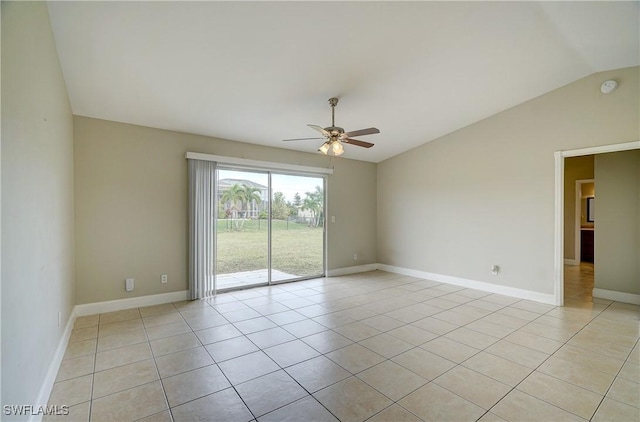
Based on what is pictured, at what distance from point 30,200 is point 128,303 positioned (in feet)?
9.06

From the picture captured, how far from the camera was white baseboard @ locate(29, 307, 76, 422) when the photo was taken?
200 cm

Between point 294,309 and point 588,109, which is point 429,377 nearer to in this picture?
point 294,309

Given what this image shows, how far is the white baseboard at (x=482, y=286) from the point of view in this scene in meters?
4.48

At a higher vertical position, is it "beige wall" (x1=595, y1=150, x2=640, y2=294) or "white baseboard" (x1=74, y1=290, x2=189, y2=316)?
"beige wall" (x1=595, y1=150, x2=640, y2=294)

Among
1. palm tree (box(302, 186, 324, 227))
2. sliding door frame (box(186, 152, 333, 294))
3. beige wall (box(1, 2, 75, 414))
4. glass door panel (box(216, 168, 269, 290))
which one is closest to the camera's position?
beige wall (box(1, 2, 75, 414))

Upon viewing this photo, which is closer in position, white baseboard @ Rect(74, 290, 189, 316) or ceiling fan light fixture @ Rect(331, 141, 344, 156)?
ceiling fan light fixture @ Rect(331, 141, 344, 156)

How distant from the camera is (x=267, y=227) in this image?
216 inches

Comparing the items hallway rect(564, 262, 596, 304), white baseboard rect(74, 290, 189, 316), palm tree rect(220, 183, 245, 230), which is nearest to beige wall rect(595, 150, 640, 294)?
hallway rect(564, 262, 596, 304)

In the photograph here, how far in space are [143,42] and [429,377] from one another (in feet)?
12.7

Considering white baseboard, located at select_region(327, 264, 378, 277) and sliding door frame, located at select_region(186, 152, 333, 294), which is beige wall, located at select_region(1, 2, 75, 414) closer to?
sliding door frame, located at select_region(186, 152, 333, 294)

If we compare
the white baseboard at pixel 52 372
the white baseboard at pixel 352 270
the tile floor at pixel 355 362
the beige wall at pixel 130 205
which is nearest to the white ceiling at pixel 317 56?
the beige wall at pixel 130 205

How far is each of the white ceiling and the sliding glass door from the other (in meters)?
1.11

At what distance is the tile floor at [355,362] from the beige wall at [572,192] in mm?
3764

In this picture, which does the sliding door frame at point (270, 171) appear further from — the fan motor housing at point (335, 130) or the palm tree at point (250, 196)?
the fan motor housing at point (335, 130)
